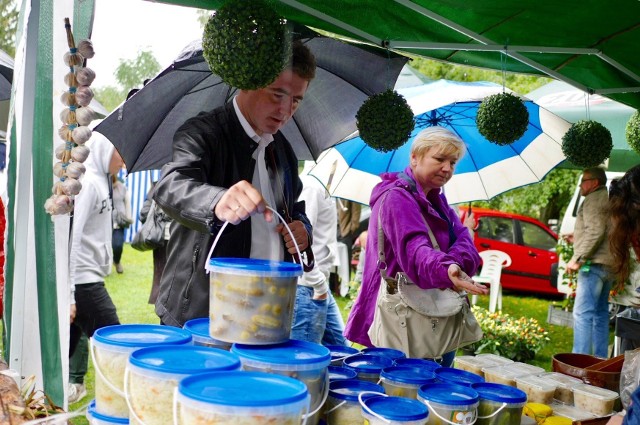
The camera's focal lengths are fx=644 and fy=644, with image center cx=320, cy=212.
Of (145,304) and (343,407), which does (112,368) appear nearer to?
(343,407)

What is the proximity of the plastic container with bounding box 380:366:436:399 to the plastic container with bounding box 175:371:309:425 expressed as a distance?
1.94ft

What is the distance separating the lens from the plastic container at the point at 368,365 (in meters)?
2.04

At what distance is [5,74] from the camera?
502 centimetres

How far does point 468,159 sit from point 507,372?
2.46m

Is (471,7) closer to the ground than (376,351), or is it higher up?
higher up

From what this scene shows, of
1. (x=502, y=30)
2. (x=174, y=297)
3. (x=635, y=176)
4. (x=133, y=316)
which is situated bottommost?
(x=133, y=316)

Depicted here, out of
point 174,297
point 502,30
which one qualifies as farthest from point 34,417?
point 502,30

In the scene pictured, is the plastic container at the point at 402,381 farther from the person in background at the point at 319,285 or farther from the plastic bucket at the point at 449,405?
the person in background at the point at 319,285

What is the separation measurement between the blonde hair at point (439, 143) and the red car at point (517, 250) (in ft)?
29.3

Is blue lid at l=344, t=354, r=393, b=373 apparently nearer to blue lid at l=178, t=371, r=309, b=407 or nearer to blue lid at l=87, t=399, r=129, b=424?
blue lid at l=178, t=371, r=309, b=407

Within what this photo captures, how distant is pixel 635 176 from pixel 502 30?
1.40 meters

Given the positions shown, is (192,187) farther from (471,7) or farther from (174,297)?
(471,7)

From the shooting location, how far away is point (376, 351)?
7.54 ft

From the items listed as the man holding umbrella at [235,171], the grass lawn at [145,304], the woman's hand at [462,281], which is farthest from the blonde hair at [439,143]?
the grass lawn at [145,304]
